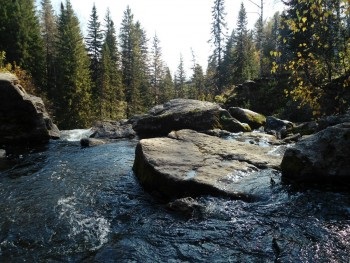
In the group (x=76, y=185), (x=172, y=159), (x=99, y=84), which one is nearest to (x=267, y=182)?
(x=172, y=159)

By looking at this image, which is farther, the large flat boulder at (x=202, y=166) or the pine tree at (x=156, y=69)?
the pine tree at (x=156, y=69)

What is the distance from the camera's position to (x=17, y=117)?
62.1 ft

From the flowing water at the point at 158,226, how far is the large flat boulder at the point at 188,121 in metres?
9.91

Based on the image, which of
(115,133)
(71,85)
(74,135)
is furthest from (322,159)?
(71,85)

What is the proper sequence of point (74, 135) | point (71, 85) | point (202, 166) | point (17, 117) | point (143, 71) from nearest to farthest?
point (202, 166)
point (17, 117)
point (74, 135)
point (71, 85)
point (143, 71)

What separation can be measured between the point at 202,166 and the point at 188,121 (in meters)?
10.2

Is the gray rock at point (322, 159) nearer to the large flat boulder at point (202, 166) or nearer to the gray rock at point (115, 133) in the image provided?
the large flat boulder at point (202, 166)

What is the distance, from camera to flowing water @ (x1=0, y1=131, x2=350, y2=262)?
19.9 ft

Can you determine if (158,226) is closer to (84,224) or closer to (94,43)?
(84,224)

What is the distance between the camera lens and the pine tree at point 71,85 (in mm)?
43844

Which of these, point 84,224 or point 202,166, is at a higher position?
point 202,166

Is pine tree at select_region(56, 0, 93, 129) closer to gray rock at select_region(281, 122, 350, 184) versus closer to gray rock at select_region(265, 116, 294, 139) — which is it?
gray rock at select_region(265, 116, 294, 139)

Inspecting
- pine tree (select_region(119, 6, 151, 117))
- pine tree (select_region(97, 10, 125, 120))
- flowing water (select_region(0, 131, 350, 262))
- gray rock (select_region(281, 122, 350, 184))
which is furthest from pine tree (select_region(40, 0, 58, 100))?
gray rock (select_region(281, 122, 350, 184))

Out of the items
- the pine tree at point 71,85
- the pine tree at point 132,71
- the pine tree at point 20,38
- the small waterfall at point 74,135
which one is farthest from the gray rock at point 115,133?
the pine tree at point 132,71
